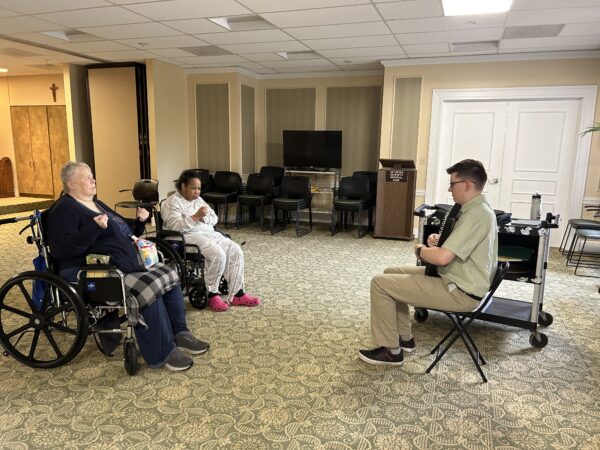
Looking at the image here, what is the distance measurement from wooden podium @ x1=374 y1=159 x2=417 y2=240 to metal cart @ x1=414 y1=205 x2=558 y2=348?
114 inches

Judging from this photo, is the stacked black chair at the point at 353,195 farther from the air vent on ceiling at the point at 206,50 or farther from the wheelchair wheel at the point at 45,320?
the wheelchair wheel at the point at 45,320

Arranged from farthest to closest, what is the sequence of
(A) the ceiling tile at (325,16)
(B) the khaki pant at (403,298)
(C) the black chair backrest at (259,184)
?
1. (C) the black chair backrest at (259,184)
2. (A) the ceiling tile at (325,16)
3. (B) the khaki pant at (403,298)

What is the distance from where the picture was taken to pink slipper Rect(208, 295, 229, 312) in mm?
3580

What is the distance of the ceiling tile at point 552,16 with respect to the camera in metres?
4.10

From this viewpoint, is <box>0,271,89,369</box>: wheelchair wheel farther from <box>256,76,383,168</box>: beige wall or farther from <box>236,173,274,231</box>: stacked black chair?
<box>256,76,383,168</box>: beige wall

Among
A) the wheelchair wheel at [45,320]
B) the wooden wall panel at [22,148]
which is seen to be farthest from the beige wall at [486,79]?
the wooden wall panel at [22,148]

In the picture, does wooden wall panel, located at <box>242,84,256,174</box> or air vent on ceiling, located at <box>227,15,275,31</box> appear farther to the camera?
wooden wall panel, located at <box>242,84,256,174</box>

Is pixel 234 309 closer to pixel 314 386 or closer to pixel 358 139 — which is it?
pixel 314 386

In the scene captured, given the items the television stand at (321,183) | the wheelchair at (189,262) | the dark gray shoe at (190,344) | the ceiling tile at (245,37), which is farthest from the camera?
the television stand at (321,183)

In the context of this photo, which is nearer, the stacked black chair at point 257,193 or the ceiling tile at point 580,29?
the ceiling tile at point 580,29

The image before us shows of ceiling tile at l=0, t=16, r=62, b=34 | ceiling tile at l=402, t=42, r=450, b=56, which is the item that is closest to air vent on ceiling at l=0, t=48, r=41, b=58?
ceiling tile at l=0, t=16, r=62, b=34

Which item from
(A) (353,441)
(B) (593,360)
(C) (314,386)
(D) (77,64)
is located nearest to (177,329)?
(C) (314,386)

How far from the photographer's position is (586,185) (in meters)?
6.01

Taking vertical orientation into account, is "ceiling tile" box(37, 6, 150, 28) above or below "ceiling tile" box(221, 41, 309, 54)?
above
